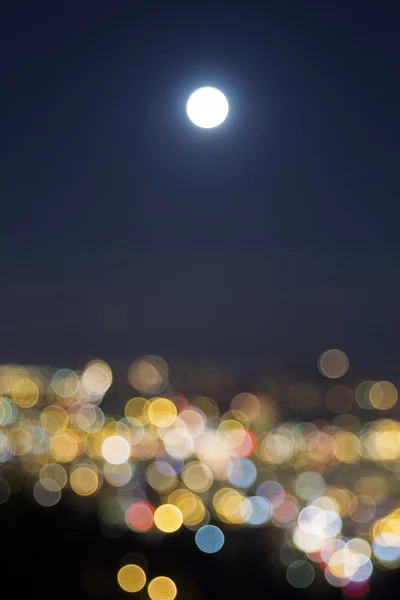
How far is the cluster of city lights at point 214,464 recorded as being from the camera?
20.4 metres

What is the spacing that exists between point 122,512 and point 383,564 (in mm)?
8545

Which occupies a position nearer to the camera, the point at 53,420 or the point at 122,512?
the point at 122,512

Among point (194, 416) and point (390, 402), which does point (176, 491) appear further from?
point (194, 416)

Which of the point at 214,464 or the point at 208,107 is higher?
the point at 208,107

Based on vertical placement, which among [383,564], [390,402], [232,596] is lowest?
[390,402]

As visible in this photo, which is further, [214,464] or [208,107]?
[214,464]

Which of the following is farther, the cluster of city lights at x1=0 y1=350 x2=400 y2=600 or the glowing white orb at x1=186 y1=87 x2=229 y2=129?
the cluster of city lights at x1=0 y1=350 x2=400 y2=600

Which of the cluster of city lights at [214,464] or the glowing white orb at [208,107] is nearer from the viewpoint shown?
the glowing white orb at [208,107]

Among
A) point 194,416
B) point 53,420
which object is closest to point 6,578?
point 53,420

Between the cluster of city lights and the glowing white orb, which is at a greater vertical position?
the glowing white orb

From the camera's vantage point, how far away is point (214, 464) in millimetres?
48312

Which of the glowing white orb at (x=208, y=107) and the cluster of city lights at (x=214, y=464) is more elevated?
the glowing white orb at (x=208, y=107)

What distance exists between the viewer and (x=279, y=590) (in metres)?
14.8

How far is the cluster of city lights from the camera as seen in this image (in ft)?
66.9
